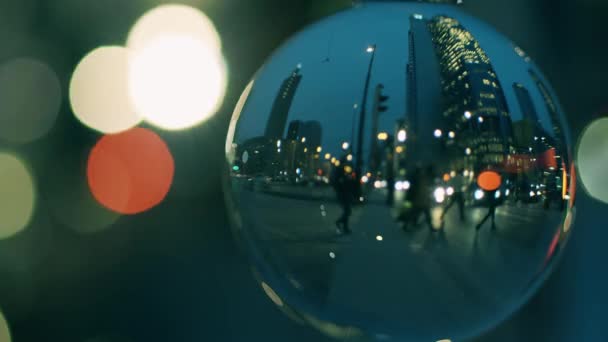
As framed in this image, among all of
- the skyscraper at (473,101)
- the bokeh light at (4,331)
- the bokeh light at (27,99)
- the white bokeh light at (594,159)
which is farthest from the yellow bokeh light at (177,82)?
the skyscraper at (473,101)

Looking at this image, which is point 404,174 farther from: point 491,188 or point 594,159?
point 594,159

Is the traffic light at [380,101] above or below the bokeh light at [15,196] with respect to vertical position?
above

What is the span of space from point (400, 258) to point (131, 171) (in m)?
1.54

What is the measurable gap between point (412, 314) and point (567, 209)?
21 centimetres

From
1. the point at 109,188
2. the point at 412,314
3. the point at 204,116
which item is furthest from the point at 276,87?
the point at 109,188

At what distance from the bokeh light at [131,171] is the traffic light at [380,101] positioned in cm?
142

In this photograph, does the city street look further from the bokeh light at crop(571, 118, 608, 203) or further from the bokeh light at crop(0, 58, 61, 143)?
the bokeh light at crop(0, 58, 61, 143)

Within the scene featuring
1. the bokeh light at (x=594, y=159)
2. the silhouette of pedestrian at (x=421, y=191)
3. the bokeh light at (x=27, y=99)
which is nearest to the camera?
the silhouette of pedestrian at (x=421, y=191)

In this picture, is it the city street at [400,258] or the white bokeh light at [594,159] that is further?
the white bokeh light at [594,159]

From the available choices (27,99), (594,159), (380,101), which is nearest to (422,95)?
(380,101)

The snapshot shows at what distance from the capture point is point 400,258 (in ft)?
1.64

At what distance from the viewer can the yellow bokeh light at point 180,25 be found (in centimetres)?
179

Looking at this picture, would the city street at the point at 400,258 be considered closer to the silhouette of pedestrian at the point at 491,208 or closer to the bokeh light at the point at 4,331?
the silhouette of pedestrian at the point at 491,208

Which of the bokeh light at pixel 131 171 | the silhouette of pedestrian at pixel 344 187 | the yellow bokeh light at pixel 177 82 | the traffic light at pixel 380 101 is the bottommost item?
the bokeh light at pixel 131 171
